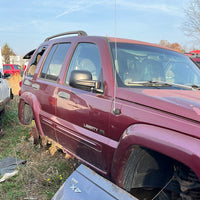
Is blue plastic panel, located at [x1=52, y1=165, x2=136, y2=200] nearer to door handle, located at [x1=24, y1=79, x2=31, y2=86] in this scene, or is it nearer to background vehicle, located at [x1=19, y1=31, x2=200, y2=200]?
background vehicle, located at [x1=19, y1=31, x2=200, y2=200]

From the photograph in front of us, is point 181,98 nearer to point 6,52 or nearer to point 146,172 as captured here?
point 146,172

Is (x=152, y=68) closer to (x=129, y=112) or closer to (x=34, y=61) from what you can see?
(x=129, y=112)

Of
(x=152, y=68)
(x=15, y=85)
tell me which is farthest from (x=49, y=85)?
(x=15, y=85)

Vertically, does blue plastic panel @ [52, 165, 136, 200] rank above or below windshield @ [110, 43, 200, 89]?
below

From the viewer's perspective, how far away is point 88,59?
283cm

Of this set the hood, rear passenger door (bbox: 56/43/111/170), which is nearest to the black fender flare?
the hood

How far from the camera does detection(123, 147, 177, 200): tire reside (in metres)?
2.00

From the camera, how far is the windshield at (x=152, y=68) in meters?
2.40

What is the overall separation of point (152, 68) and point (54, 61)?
1.54 m

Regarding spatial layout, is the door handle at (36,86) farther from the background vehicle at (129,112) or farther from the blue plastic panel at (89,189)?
the blue plastic panel at (89,189)

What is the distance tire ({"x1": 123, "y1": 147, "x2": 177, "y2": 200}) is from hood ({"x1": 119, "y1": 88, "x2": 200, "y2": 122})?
42 cm

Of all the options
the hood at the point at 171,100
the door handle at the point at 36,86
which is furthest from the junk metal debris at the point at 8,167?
the hood at the point at 171,100

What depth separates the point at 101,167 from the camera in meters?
2.41

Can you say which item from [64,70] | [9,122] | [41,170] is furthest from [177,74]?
[9,122]
